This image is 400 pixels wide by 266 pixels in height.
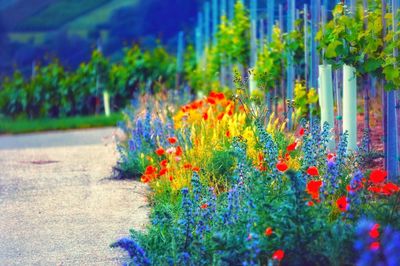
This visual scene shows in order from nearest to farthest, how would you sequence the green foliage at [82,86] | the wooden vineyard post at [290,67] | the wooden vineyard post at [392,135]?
the wooden vineyard post at [392,135], the wooden vineyard post at [290,67], the green foliage at [82,86]

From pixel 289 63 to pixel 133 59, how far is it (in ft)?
35.6

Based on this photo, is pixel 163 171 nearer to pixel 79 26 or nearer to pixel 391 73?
pixel 391 73

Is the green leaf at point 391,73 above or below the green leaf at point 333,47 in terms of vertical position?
below

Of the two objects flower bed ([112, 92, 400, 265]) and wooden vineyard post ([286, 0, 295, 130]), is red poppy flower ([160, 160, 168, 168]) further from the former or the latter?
wooden vineyard post ([286, 0, 295, 130])

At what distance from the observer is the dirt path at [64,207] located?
657cm

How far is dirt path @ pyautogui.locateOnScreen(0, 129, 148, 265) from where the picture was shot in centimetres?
657

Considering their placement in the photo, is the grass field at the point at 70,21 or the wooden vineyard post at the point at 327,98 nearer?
the wooden vineyard post at the point at 327,98

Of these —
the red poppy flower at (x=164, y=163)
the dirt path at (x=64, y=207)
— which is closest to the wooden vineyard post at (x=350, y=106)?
the red poppy flower at (x=164, y=163)

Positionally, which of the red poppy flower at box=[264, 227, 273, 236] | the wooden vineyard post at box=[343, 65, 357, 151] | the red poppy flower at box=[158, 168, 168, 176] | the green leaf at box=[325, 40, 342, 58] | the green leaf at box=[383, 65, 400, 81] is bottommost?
the red poppy flower at box=[158, 168, 168, 176]

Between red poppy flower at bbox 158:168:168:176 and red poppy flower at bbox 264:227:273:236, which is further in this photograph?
red poppy flower at bbox 158:168:168:176

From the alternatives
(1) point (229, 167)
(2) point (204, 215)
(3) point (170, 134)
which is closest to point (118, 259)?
(2) point (204, 215)

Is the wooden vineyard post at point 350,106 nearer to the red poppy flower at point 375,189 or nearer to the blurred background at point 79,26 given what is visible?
the red poppy flower at point 375,189

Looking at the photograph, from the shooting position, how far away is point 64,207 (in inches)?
327

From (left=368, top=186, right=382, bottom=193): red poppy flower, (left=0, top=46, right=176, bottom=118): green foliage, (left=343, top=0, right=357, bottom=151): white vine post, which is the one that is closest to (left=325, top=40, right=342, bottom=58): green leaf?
(left=343, top=0, right=357, bottom=151): white vine post
